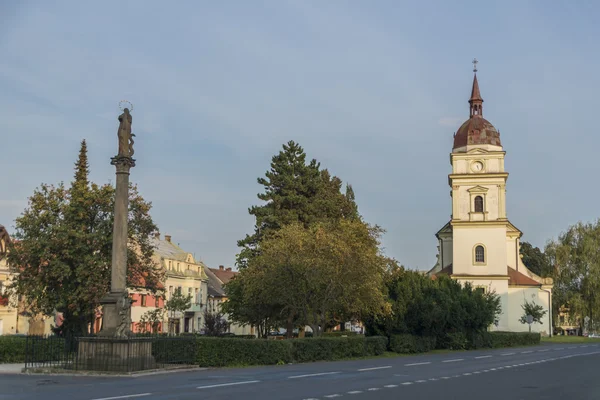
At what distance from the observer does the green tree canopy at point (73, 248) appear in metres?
33.2

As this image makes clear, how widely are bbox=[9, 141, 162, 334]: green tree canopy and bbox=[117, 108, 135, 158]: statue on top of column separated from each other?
9172mm

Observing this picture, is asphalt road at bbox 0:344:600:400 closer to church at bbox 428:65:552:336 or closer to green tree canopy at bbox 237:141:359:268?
green tree canopy at bbox 237:141:359:268

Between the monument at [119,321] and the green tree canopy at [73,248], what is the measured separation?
30.2 feet

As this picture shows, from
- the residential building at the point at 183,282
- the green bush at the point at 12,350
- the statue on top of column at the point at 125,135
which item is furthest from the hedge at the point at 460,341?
the residential building at the point at 183,282

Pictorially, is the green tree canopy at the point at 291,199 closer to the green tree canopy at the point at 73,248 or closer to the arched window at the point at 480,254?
the green tree canopy at the point at 73,248

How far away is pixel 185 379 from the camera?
2077cm

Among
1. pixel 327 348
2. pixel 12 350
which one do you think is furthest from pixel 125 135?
pixel 327 348

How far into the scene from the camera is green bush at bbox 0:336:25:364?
1102 inches

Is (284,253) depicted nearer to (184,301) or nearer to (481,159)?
(184,301)

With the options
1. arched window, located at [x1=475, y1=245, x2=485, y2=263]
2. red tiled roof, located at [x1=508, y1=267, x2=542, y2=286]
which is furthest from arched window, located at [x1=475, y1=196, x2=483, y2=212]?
red tiled roof, located at [x1=508, y1=267, x2=542, y2=286]

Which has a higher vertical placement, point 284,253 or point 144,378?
point 284,253

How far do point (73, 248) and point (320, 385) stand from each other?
62.3ft

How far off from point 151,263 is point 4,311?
19.7 metres

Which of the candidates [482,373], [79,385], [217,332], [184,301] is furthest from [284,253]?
[184,301]
